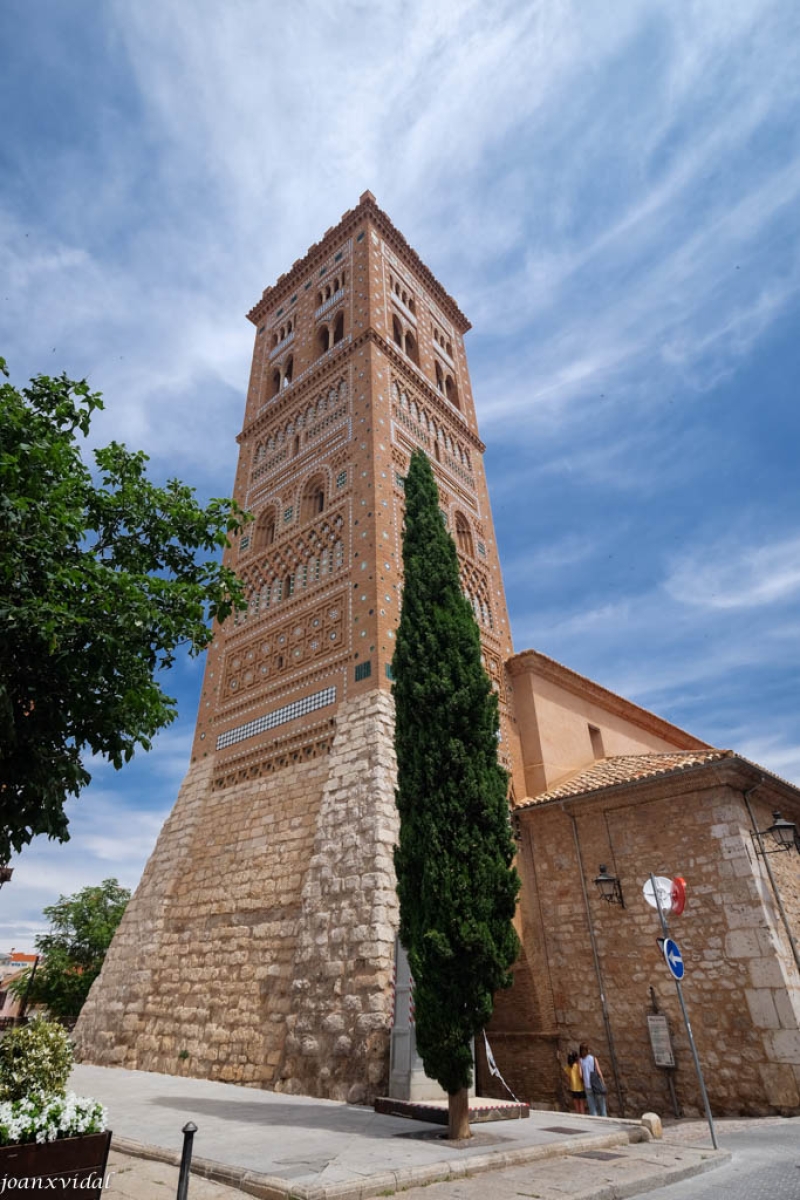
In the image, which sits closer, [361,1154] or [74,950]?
[361,1154]

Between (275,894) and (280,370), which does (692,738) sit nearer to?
(275,894)

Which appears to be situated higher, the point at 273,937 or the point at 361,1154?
the point at 273,937

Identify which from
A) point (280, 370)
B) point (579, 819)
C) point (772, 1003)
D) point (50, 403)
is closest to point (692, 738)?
point (579, 819)

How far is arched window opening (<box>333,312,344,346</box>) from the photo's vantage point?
21141 millimetres

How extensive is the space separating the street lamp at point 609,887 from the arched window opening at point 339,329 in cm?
1737

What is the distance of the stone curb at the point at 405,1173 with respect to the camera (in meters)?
4.38

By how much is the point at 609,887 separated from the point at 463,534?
33.5 ft

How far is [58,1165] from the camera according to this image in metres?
3.69

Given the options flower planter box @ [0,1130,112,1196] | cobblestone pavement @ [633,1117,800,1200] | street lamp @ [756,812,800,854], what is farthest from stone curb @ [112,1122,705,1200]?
street lamp @ [756,812,800,854]

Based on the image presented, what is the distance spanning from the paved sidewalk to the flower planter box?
0.82m

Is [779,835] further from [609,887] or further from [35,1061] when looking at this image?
[35,1061]

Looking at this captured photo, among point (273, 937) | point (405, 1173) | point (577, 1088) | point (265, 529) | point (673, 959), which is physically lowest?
point (577, 1088)

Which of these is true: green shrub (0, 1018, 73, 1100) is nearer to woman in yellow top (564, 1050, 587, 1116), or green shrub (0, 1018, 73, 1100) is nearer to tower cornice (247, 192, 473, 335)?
woman in yellow top (564, 1050, 587, 1116)

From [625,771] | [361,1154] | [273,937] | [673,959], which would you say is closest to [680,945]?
[673,959]
